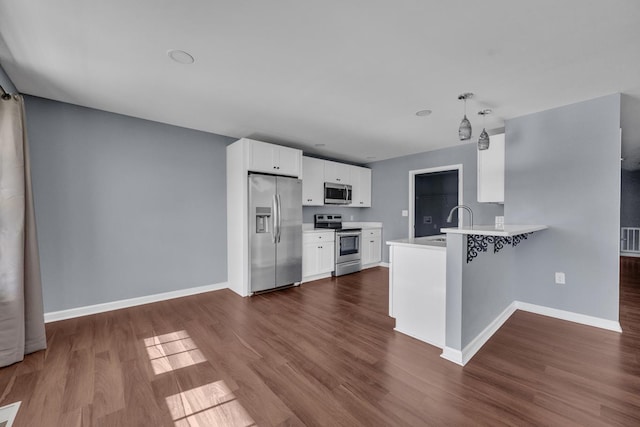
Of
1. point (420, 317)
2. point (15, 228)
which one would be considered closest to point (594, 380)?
point (420, 317)

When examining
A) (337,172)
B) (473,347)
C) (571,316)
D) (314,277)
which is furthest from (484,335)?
(337,172)

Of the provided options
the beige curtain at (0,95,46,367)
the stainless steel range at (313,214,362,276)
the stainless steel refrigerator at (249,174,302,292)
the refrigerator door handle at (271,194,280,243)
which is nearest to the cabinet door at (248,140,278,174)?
the stainless steel refrigerator at (249,174,302,292)

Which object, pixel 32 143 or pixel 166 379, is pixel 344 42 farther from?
pixel 32 143

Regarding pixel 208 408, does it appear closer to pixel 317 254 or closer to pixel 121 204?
pixel 121 204

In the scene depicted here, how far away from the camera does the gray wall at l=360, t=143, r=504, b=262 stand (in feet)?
14.7

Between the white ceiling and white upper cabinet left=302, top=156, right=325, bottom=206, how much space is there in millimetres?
1601

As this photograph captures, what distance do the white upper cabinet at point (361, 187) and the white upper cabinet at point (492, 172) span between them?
8.52 ft

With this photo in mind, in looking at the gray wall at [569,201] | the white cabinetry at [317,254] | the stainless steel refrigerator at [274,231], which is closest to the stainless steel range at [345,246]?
the white cabinetry at [317,254]

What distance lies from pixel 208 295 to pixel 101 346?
4.93ft

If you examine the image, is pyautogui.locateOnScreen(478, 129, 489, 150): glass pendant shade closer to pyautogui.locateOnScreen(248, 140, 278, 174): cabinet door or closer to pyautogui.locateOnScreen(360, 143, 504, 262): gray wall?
pyautogui.locateOnScreen(360, 143, 504, 262): gray wall

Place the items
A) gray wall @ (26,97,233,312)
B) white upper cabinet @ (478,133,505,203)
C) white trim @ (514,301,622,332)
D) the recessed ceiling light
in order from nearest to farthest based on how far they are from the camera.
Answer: the recessed ceiling light < white trim @ (514,301,622,332) < gray wall @ (26,97,233,312) < white upper cabinet @ (478,133,505,203)

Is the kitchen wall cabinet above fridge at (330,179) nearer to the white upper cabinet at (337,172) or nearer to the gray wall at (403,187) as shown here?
the white upper cabinet at (337,172)

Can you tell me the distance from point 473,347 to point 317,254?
283cm

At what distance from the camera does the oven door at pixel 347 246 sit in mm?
5004
